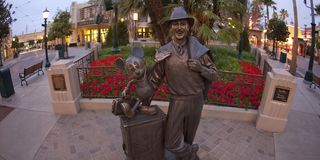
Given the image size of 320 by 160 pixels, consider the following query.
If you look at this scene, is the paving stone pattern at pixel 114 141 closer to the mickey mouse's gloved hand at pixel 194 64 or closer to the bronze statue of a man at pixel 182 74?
the bronze statue of a man at pixel 182 74

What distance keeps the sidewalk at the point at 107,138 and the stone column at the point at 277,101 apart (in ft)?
0.83

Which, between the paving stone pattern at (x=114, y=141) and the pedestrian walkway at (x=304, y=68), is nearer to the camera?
the paving stone pattern at (x=114, y=141)

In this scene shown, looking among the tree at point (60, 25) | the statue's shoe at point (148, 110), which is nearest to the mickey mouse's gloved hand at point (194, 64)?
the statue's shoe at point (148, 110)

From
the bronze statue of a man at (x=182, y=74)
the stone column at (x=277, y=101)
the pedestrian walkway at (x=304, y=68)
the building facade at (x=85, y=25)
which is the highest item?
the building facade at (x=85, y=25)

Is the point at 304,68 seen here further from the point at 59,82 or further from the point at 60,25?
the point at 60,25

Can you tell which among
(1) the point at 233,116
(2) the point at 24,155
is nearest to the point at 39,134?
(2) the point at 24,155

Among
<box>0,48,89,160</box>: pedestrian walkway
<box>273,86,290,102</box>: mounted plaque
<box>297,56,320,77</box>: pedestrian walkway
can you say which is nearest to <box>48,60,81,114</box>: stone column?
<box>0,48,89,160</box>: pedestrian walkway

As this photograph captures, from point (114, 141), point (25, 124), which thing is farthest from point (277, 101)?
point (25, 124)

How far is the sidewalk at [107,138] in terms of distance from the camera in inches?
189

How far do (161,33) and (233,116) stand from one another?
6.59 metres

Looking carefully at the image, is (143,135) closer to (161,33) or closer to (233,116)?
(233,116)

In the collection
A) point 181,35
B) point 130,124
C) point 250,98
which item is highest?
point 181,35

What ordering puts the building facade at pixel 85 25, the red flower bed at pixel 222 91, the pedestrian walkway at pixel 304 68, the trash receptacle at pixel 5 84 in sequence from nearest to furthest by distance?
the red flower bed at pixel 222 91
the trash receptacle at pixel 5 84
the pedestrian walkway at pixel 304 68
the building facade at pixel 85 25

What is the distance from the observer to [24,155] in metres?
4.86
